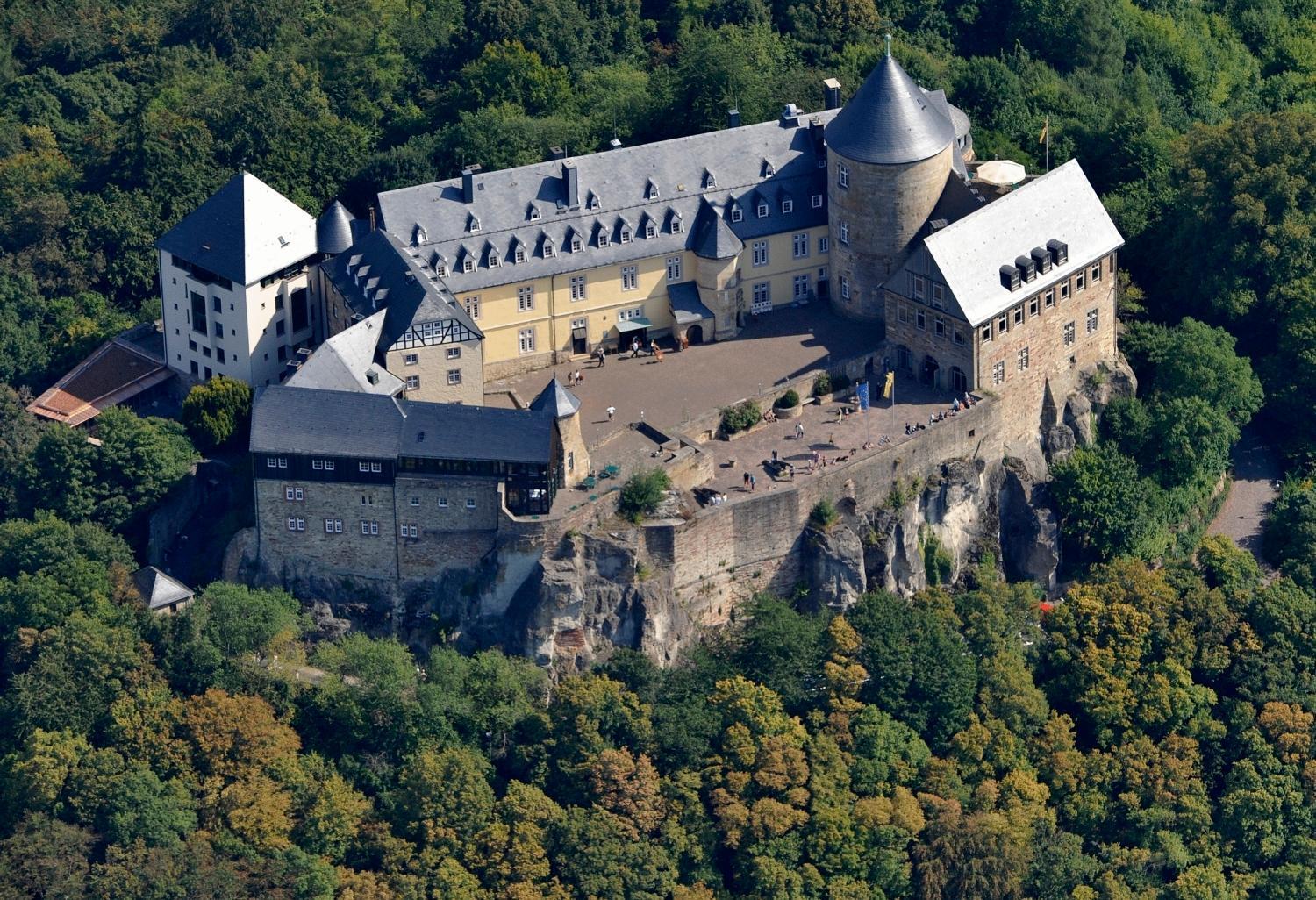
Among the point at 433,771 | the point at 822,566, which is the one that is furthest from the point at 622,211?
the point at 433,771

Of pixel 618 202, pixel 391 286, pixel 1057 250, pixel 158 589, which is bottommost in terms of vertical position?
pixel 158 589

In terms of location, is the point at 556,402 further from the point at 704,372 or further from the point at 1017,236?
the point at 1017,236

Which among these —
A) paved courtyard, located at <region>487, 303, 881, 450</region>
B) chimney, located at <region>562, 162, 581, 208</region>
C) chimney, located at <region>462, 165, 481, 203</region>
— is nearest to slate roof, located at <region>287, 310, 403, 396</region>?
paved courtyard, located at <region>487, 303, 881, 450</region>

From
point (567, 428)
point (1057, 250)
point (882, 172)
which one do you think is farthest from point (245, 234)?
point (1057, 250)

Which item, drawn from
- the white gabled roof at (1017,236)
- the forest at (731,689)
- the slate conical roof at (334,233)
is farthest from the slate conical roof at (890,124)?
the slate conical roof at (334,233)

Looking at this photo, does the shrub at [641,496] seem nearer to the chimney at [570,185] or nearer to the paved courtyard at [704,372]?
the paved courtyard at [704,372]

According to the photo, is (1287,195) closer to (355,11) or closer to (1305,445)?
(1305,445)
